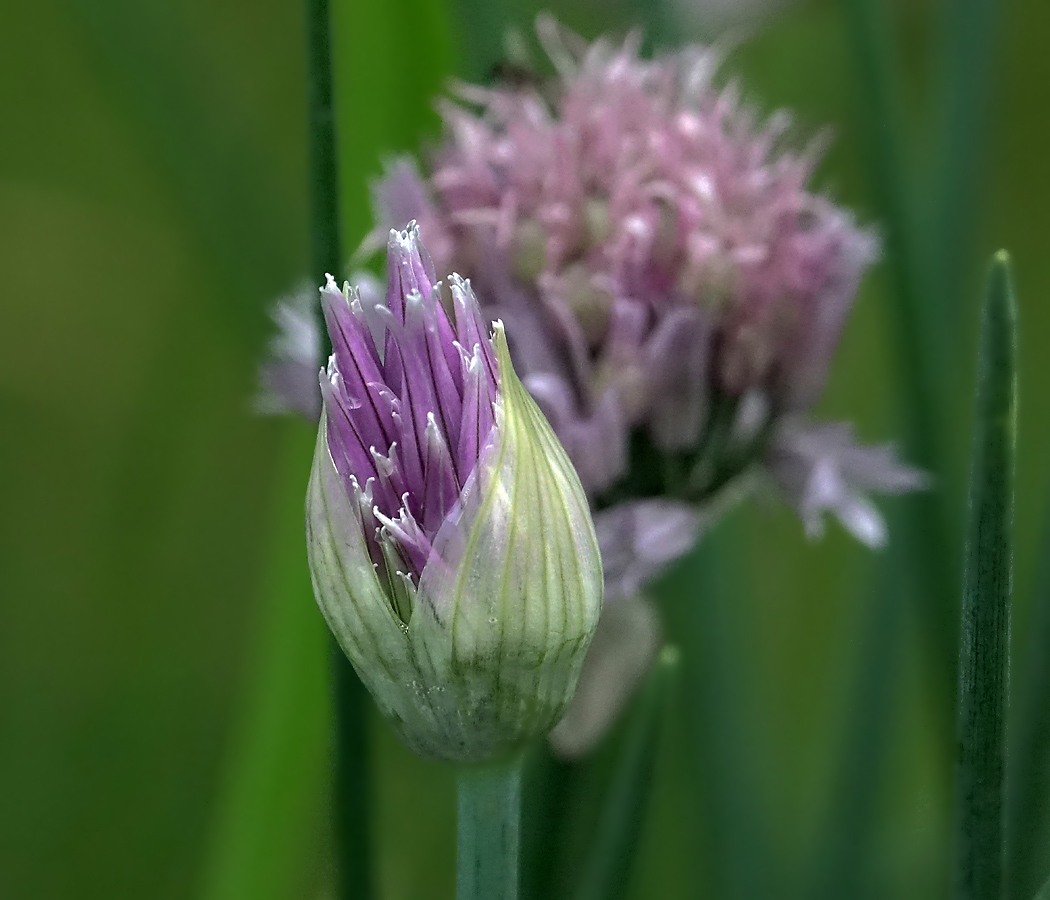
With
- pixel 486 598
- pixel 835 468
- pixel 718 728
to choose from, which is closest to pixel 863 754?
pixel 718 728

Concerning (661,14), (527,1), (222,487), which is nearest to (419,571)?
(661,14)

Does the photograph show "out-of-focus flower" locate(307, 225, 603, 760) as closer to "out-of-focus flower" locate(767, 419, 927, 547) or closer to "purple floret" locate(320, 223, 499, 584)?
"purple floret" locate(320, 223, 499, 584)

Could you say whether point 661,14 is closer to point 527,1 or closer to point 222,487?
point 527,1

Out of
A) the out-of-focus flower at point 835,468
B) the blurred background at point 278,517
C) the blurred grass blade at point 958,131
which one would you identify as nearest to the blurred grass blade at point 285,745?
the blurred background at point 278,517

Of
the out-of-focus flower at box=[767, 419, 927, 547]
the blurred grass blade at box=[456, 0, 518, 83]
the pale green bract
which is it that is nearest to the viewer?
the pale green bract

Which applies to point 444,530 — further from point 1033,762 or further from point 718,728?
point 718,728

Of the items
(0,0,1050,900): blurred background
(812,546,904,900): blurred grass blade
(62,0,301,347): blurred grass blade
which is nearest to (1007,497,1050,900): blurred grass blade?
(0,0,1050,900): blurred background

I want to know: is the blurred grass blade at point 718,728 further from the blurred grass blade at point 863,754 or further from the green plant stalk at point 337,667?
the green plant stalk at point 337,667
